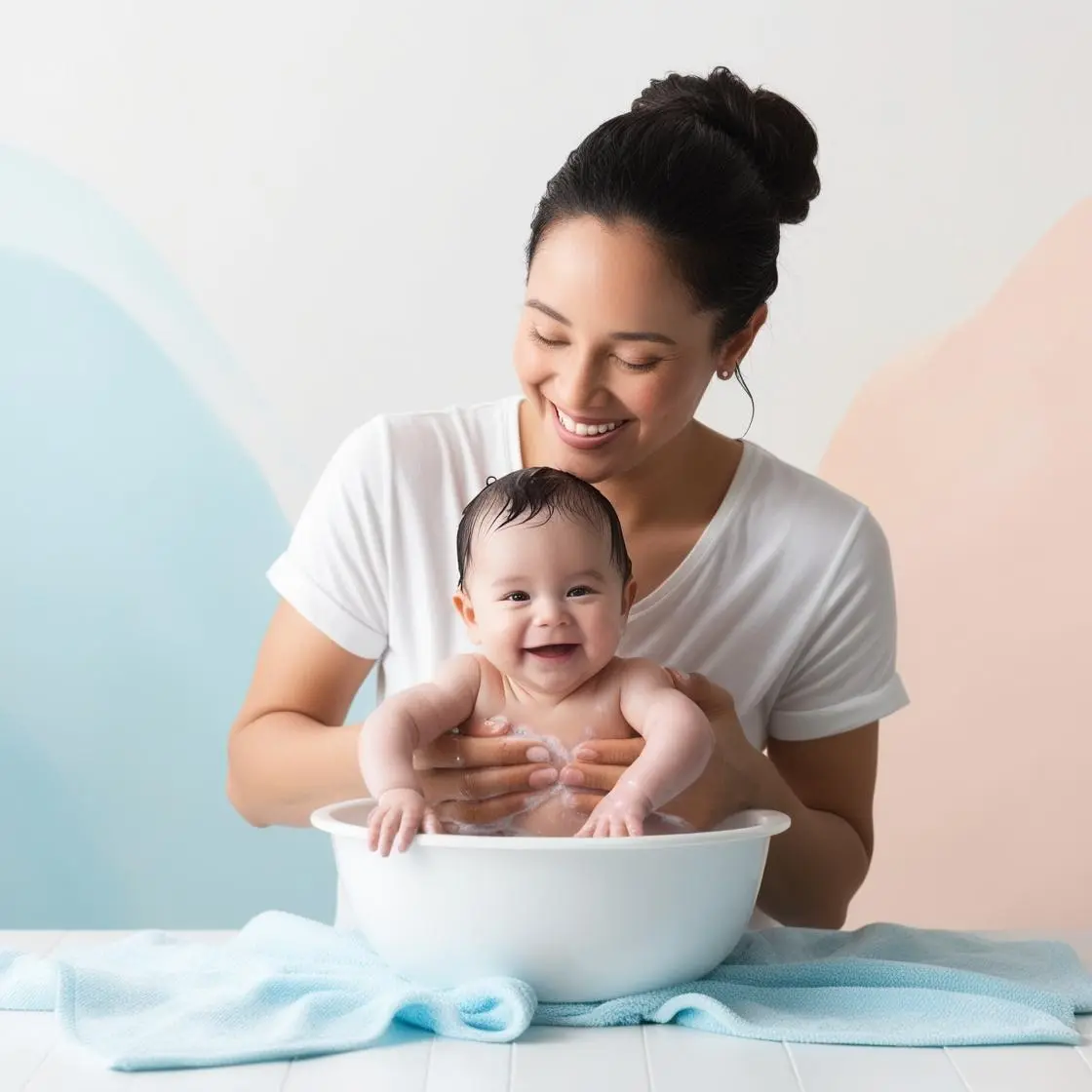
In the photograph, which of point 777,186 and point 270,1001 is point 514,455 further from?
point 270,1001

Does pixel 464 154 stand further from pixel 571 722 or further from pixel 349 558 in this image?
pixel 571 722

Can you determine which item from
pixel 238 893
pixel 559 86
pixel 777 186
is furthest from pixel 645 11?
pixel 238 893

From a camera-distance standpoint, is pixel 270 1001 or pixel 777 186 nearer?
pixel 270 1001

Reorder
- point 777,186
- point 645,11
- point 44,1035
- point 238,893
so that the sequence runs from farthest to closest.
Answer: point 238,893 → point 645,11 → point 777,186 → point 44,1035

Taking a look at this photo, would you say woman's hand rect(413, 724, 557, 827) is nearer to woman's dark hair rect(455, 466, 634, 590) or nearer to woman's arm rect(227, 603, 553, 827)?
woman's arm rect(227, 603, 553, 827)

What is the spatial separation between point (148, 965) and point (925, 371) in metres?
2.18

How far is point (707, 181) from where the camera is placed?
146 centimetres

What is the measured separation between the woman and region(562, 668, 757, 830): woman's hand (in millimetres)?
13

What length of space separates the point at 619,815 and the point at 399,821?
0.19 m

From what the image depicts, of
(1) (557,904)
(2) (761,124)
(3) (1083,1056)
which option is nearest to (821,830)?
(3) (1083,1056)

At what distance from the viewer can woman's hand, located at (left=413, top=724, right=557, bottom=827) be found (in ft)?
4.18

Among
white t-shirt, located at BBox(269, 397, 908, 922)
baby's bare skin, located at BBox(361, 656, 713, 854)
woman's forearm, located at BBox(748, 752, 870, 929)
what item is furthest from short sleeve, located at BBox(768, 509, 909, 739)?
baby's bare skin, located at BBox(361, 656, 713, 854)

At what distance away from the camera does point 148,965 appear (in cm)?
127

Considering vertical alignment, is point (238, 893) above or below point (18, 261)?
below
